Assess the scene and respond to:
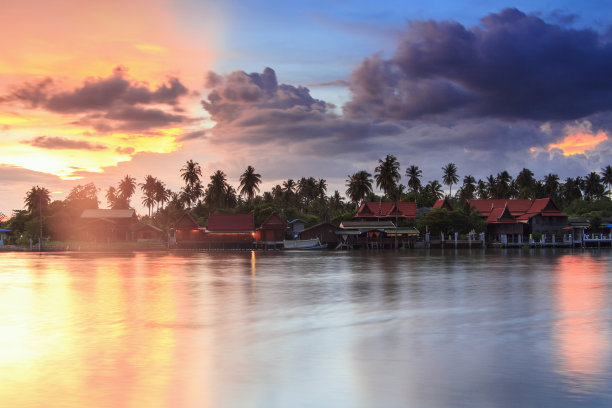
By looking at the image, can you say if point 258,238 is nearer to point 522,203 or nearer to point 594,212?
point 522,203

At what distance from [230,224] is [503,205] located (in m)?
51.6

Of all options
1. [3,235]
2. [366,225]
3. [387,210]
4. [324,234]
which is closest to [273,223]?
[324,234]

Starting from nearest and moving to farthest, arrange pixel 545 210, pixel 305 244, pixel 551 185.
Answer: pixel 305 244 → pixel 545 210 → pixel 551 185

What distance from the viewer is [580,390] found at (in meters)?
11.1

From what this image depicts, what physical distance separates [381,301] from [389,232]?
63.2m

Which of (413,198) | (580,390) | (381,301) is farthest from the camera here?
(413,198)

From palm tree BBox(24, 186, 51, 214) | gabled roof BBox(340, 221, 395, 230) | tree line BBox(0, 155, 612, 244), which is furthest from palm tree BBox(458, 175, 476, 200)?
palm tree BBox(24, 186, 51, 214)

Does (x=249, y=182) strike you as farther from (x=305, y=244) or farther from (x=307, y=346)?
(x=307, y=346)

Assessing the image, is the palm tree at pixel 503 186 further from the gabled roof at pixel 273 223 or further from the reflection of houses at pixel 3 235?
the reflection of houses at pixel 3 235

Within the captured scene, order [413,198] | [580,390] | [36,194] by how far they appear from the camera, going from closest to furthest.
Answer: [580,390] → [36,194] → [413,198]

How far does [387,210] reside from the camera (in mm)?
94938

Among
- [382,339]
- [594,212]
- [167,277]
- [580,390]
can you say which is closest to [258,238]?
[167,277]

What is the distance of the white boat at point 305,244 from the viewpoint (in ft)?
281

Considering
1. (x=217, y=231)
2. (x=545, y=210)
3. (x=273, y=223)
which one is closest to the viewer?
(x=273, y=223)
